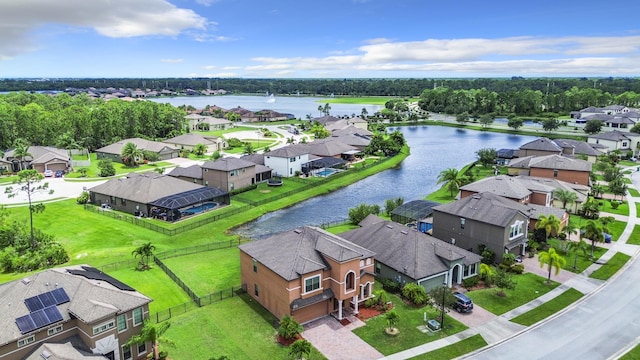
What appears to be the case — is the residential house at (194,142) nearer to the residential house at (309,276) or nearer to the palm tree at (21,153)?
the palm tree at (21,153)

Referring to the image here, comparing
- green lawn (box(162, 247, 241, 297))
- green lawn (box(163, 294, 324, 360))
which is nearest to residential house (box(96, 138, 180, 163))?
green lawn (box(162, 247, 241, 297))

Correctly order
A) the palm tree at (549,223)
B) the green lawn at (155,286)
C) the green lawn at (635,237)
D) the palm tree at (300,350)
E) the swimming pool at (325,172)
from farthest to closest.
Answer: the swimming pool at (325,172), the green lawn at (635,237), the palm tree at (549,223), the green lawn at (155,286), the palm tree at (300,350)

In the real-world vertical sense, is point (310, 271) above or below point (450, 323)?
above

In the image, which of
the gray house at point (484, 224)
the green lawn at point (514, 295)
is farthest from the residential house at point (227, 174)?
the green lawn at point (514, 295)

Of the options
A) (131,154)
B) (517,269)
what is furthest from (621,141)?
(131,154)

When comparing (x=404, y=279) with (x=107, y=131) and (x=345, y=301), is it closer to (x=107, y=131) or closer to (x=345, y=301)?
(x=345, y=301)

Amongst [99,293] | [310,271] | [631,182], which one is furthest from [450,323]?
[631,182]
